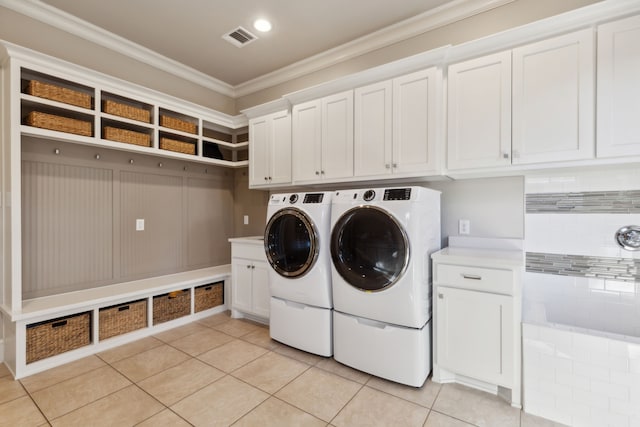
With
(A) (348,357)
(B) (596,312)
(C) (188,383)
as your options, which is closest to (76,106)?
(C) (188,383)

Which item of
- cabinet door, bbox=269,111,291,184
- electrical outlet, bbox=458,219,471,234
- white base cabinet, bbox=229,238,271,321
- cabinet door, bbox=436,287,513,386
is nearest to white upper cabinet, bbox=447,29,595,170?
electrical outlet, bbox=458,219,471,234

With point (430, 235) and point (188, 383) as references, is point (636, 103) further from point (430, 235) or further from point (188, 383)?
point (188, 383)

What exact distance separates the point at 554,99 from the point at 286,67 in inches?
102

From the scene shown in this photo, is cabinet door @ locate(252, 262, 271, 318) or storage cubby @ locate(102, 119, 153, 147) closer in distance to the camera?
storage cubby @ locate(102, 119, 153, 147)

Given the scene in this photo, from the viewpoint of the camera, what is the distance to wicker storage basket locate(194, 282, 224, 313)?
317 centimetres

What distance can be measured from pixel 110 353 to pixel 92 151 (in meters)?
1.76

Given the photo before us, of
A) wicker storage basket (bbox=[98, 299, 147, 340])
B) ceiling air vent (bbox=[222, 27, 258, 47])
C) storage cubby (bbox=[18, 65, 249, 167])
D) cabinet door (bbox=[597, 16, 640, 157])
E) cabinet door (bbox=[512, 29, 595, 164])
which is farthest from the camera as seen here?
ceiling air vent (bbox=[222, 27, 258, 47])

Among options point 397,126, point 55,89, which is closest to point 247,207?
point 55,89

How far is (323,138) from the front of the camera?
276 cm

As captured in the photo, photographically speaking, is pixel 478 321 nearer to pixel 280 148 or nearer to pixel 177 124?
pixel 280 148

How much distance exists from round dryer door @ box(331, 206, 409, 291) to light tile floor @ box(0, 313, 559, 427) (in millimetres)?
700

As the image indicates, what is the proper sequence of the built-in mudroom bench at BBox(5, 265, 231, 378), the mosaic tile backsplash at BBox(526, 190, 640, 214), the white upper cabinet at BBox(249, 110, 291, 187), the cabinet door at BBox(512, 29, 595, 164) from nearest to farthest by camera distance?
the cabinet door at BBox(512, 29, 595, 164) → the mosaic tile backsplash at BBox(526, 190, 640, 214) → the built-in mudroom bench at BBox(5, 265, 231, 378) → the white upper cabinet at BBox(249, 110, 291, 187)

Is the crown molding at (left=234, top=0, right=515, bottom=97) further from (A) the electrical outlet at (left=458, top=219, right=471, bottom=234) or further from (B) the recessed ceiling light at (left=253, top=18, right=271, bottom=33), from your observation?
(A) the electrical outlet at (left=458, top=219, right=471, bottom=234)

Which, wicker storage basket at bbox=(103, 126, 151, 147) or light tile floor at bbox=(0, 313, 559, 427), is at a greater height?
wicker storage basket at bbox=(103, 126, 151, 147)
